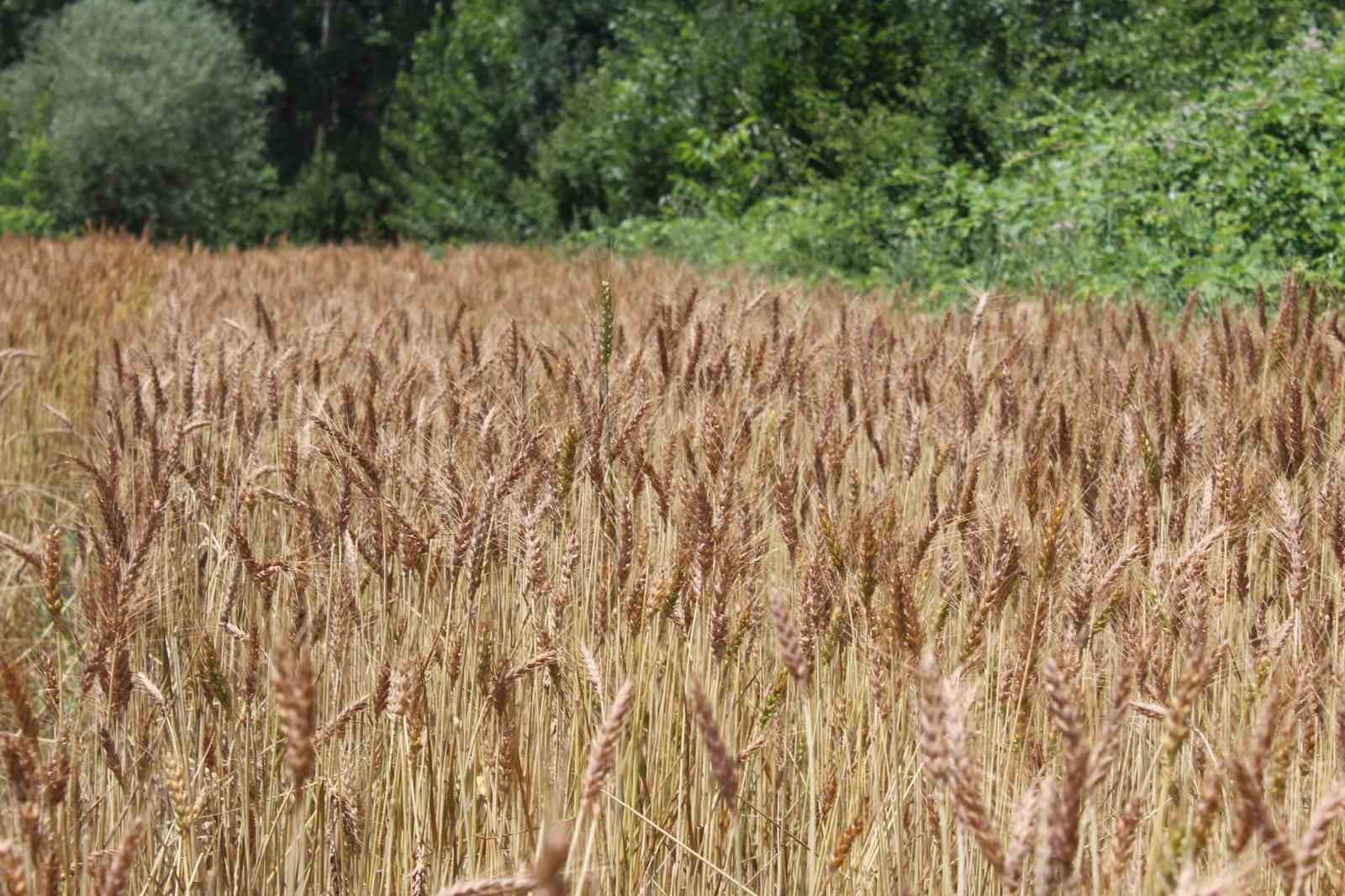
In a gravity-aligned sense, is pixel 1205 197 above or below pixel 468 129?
below

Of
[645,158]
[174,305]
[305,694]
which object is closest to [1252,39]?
[645,158]

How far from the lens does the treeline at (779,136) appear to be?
644cm

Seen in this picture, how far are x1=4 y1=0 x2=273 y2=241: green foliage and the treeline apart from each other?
0.16ft

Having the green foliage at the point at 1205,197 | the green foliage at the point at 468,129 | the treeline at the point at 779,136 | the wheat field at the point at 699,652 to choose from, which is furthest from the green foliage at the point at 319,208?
the wheat field at the point at 699,652

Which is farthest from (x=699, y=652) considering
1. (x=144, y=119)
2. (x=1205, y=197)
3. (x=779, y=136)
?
(x=144, y=119)

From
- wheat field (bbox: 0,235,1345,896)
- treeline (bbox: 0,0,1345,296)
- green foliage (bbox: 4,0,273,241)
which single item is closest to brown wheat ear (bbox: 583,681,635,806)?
wheat field (bbox: 0,235,1345,896)

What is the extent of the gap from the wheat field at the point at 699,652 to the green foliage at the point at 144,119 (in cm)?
1818

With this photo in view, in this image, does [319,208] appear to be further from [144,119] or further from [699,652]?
[699,652]

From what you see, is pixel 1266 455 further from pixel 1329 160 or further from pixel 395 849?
pixel 1329 160

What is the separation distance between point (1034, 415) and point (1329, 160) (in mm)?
4209

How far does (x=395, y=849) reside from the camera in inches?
66.7

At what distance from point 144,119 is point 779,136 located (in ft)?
37.9

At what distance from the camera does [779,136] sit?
12594 millimetres

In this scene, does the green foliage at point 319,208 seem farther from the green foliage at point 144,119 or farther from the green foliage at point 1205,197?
the green foliage at point 1205,197
